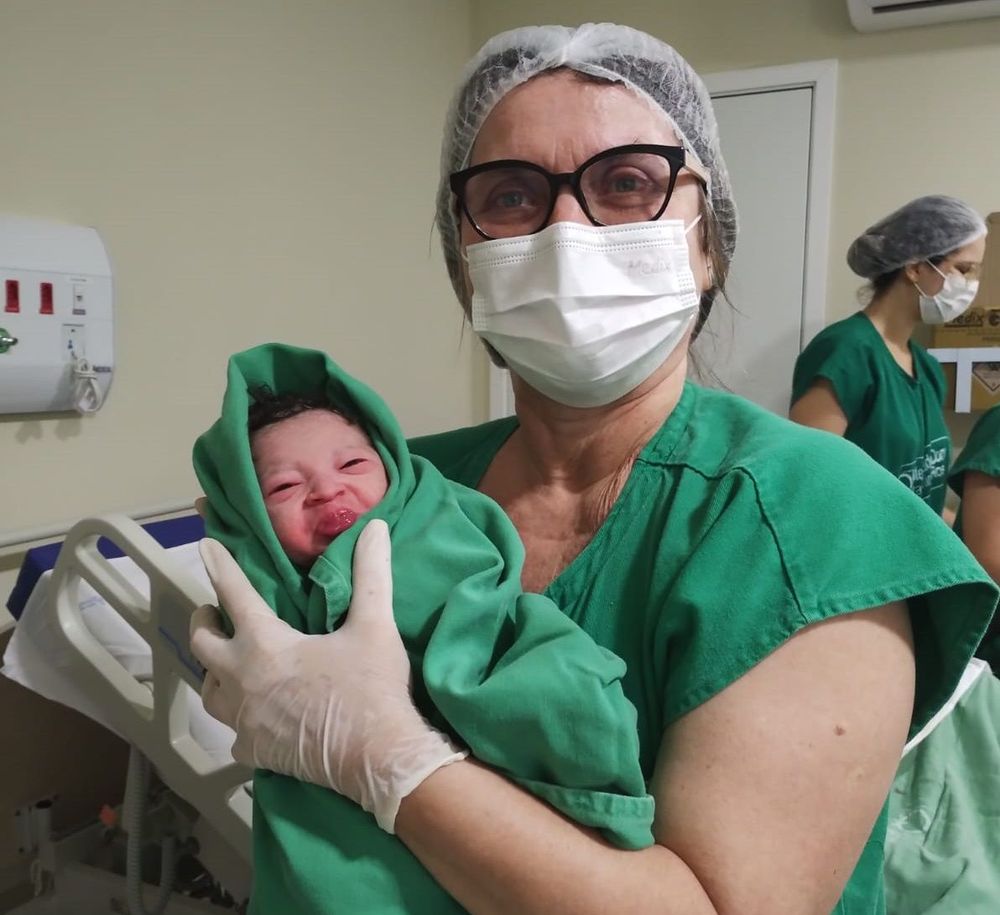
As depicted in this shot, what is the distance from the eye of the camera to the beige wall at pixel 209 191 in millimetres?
1636

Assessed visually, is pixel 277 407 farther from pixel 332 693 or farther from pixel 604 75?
pixel 604 75

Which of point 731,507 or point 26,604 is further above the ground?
point 731,507

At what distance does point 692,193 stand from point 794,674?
61 centimetres

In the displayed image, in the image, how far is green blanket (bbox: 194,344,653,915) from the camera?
643 mm

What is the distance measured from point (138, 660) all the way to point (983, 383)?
2.56m

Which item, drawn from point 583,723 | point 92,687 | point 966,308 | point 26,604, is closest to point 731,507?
point 583,723

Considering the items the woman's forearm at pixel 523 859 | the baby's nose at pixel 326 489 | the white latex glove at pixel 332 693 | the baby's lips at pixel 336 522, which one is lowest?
the woman's forearm at pixel 523 859

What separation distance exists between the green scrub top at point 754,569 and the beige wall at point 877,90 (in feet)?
7.18

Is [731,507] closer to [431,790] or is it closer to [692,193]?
[431,790]

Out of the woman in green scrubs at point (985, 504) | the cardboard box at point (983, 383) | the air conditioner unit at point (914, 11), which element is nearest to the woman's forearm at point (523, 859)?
the woman in green scrubs at point (985, 504)

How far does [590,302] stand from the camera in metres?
0.94

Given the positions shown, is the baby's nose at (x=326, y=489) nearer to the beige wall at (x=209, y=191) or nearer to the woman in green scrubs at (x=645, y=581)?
the woman in green scrubs at (x=645, y=581)

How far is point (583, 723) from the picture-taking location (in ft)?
2.10

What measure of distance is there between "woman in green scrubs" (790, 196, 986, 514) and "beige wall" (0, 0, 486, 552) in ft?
4.16
